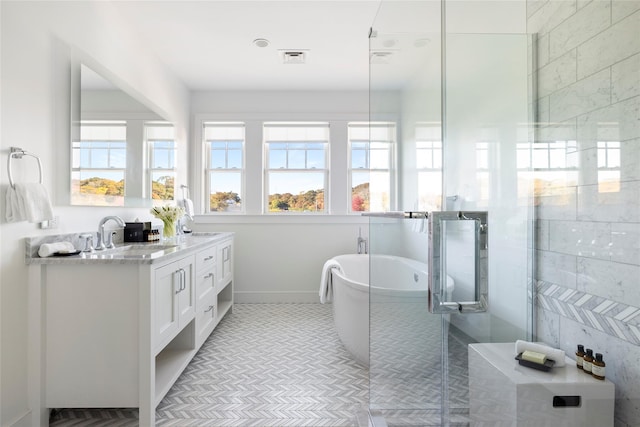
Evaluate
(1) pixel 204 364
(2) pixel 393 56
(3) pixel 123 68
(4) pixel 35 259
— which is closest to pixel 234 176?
(3) pixel 123 68

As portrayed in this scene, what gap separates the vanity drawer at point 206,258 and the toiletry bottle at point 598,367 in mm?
2204

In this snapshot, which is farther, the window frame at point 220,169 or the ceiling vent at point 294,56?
the window frame at point 220,169

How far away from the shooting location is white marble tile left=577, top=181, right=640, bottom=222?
33.5 inches

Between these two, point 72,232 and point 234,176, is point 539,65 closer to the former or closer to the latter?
point 72,232

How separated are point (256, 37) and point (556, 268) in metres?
2.79

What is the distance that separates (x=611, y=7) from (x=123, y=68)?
2895 millimetres

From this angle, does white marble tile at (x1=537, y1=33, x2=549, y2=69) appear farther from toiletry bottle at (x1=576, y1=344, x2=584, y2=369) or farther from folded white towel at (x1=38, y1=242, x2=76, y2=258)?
folded white towel at (x1=38, y1=242, x2=76, y2=258)

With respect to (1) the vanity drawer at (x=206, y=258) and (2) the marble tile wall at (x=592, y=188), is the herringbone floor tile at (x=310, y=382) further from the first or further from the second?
(1) the vanity drawer at (x=206, y=258)

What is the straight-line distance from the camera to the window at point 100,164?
2023 millimetres

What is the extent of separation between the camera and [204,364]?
7.64 feet

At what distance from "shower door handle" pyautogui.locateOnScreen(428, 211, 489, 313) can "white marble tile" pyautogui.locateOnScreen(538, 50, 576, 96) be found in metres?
0.46

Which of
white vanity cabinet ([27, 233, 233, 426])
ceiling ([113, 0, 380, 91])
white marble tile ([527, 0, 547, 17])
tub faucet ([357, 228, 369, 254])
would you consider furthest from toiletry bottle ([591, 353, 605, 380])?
tub faucet ([357, 228, 369, 254])

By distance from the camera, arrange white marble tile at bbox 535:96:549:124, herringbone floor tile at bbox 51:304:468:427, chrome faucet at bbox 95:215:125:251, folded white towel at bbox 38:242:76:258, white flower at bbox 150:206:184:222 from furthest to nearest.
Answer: white flower at bbox 150:206:184:222, chrome faucet at bbox 95:215:125:251, folded white towel at bbox 38:242:76:258, herringbone floor tile at bbox 51:304:468:427, white marble tile at bbox 535:96:549:124

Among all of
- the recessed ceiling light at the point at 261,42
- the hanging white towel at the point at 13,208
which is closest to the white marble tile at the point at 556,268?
the hanging white towel at the point at 13,208
